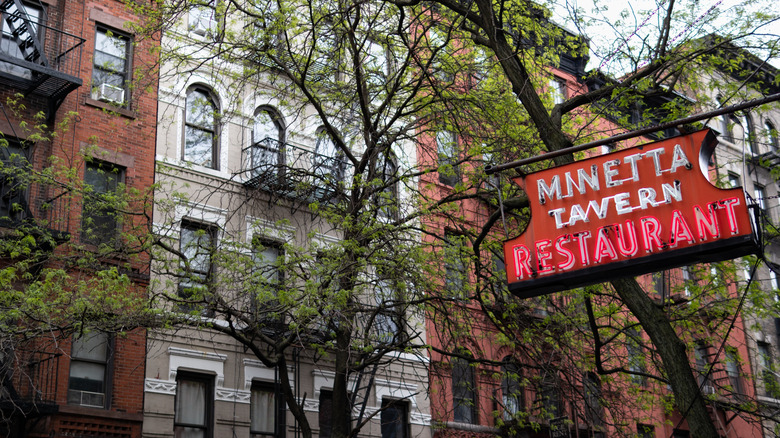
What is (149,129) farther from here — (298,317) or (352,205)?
(298,317)

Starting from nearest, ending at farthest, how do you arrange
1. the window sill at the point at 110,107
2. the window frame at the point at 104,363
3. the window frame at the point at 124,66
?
the window frame at the point at 104,363, the window sill at the point at 110,107, the window frame at the point at 124,66

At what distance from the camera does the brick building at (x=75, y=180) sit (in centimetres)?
1578

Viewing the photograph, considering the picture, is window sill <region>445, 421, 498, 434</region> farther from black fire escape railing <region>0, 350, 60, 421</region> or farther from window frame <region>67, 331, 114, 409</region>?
black fire escape railing <region>0, 350, 60, 421</region>

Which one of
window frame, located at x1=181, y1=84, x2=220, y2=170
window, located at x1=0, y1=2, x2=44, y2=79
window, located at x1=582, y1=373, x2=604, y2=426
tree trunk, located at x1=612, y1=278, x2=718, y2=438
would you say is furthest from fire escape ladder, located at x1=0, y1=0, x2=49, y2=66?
tree trunk, located at x1=612, y1=278, x2=718, y2=438

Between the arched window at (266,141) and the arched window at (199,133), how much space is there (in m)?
1.02

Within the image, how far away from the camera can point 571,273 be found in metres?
7.67

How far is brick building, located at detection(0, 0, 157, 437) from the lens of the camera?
15781 millimetres

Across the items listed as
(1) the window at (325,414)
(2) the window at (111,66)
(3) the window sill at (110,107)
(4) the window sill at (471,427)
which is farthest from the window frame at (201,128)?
(4) the window sill at (471,427)

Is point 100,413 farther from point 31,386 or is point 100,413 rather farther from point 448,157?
point 448,157

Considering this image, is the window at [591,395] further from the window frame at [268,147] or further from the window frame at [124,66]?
the window frame at [124,66]

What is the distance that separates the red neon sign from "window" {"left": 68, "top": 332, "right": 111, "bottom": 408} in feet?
38.3

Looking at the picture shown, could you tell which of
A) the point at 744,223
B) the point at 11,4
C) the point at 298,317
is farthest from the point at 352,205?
the point at 744,223

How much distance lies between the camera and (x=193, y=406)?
61.6ft

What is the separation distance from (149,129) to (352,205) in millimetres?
6327
